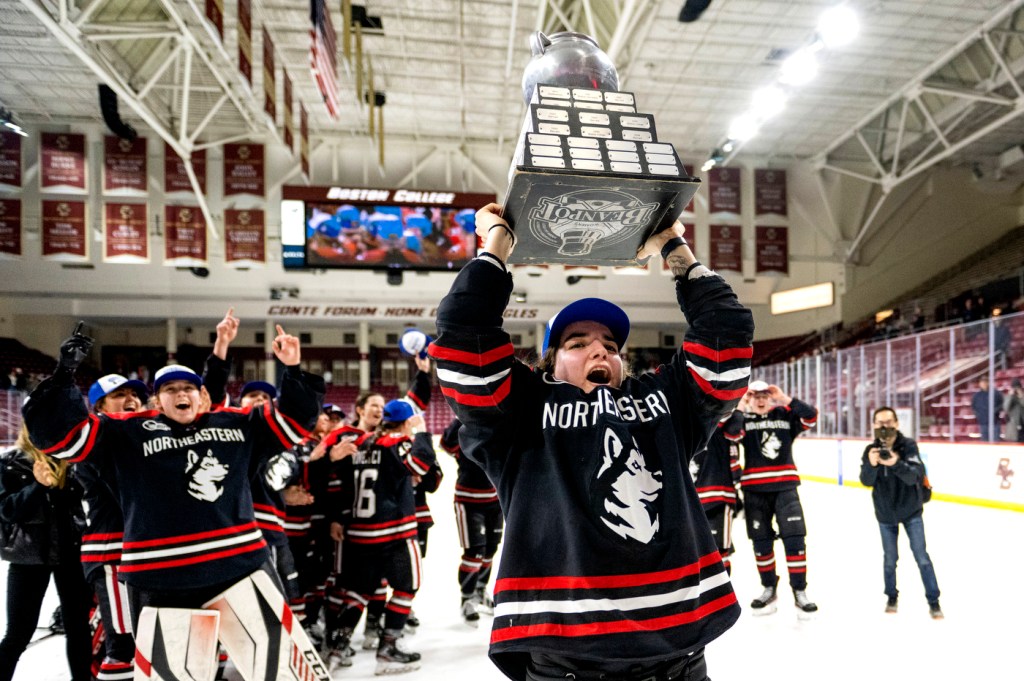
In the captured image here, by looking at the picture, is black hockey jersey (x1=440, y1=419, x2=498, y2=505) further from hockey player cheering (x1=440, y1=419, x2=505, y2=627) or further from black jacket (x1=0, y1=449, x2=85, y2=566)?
black jacket (x1=0, y1=449, x2=85, y2=566)

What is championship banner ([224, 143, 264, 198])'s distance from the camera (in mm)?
15219

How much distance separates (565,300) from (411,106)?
29.7 feet

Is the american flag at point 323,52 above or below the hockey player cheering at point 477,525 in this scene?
above

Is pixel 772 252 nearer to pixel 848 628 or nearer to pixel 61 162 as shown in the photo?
pixel 848 628

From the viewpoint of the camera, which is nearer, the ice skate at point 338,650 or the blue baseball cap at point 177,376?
the blue baseball cap at point 177,376

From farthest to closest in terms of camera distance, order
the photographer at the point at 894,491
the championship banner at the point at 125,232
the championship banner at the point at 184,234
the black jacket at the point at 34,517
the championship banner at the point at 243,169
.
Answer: the championship banner at the point at 243,169 < the championship banner at the point at 184,234 < the championship banner at the point at 125,232 < the photographer at the point at 894,491 < the black jacket at the point at 34,517

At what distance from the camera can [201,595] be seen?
2.75 meters

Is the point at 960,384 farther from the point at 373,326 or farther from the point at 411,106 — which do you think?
the point at 373,326

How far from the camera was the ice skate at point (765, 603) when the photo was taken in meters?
5.20

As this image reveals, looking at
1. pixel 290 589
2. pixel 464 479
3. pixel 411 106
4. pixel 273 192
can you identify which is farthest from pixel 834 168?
pixel 290 589

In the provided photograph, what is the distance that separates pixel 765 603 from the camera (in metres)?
5.27

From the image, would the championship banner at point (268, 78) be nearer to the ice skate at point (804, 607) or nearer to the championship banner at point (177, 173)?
the championship banner at point (177, 173)

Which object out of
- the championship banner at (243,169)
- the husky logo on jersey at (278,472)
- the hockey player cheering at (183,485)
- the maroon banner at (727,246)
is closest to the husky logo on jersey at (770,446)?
the husky logo on jersey at (278,472)

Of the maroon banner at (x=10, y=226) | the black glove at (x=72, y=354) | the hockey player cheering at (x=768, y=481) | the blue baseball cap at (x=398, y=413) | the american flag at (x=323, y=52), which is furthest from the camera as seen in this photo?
the maroon banner at (x=10, y=226)
